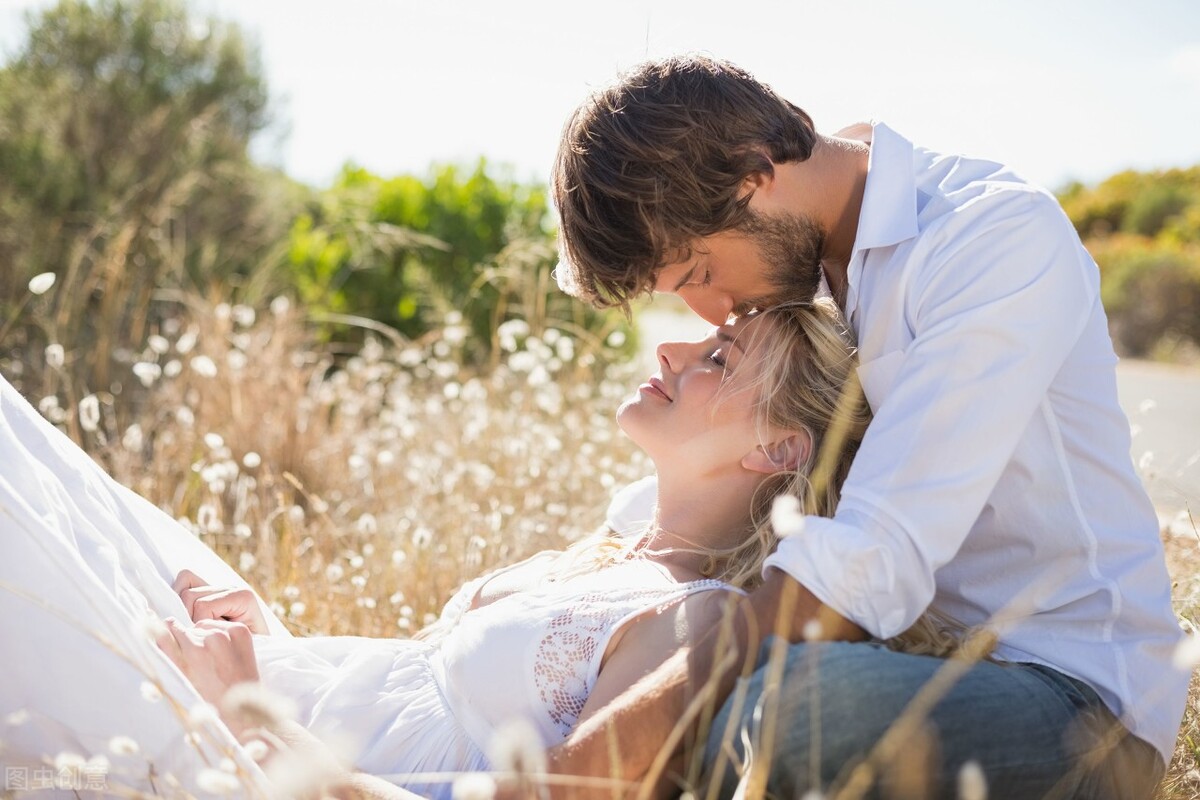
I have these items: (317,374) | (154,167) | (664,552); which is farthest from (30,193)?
(664,552)

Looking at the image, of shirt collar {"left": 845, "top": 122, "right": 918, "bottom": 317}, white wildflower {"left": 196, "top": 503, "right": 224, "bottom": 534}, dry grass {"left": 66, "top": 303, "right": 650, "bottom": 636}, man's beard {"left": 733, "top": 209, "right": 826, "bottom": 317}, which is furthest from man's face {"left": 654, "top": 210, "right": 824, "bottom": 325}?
white wildflower {"left": 196, "top": 503, "right": 224, "bottom": 534}

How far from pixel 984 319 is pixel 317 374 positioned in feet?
13.9

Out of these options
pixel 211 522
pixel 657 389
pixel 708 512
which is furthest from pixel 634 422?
pixel 211 522

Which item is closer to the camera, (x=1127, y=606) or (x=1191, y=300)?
(x=1127, y=606)

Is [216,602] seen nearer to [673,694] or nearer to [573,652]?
[573,652]

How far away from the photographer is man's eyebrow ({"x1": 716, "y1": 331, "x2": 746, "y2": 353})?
2.78m

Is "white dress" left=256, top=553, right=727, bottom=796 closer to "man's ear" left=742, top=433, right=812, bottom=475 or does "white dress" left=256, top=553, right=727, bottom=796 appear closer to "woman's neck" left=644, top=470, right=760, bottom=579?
"woman's neck" left=644, top=470, right=760, bottom=579

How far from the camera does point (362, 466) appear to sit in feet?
16.1

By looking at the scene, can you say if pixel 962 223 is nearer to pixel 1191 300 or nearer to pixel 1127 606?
pixel 1127 606

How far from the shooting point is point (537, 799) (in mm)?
1871

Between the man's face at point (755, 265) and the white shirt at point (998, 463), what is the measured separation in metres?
0.21

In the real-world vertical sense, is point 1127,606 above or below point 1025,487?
below

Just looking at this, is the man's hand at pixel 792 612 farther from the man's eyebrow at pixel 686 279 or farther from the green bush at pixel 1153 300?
the green bush at pixel 1153 300

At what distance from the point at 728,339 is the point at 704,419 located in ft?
0.80
